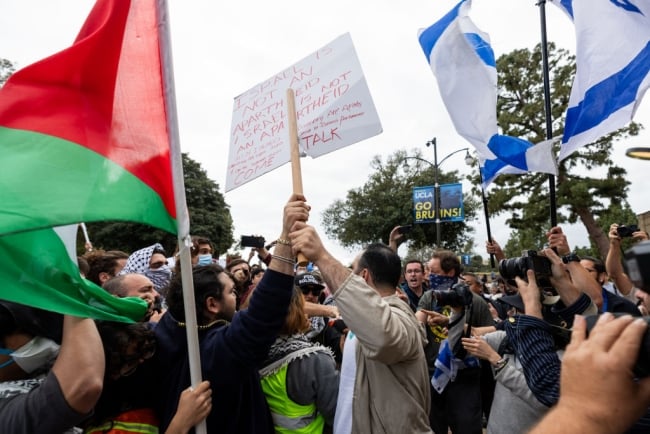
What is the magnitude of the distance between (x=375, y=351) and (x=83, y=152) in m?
1.43

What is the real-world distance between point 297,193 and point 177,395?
1055 millimetres

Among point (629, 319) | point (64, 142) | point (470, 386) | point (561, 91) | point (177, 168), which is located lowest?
point (470, 386)

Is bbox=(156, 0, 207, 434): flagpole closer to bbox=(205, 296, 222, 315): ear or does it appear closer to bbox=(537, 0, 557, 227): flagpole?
bbox=(205, 296, 222, 315): ear

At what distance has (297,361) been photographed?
2.46 metres

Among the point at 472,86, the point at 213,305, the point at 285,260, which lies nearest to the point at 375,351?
the point at 285,260

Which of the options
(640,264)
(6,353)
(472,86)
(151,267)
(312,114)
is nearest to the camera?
(640,264)

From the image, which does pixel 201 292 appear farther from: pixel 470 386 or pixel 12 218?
pixel 470 386

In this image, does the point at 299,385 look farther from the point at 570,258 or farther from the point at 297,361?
the point at 570,258

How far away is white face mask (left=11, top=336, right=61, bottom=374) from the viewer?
157cm

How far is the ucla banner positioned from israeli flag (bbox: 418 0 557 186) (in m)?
14.2

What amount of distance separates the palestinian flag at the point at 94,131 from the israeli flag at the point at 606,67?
2.66 metres

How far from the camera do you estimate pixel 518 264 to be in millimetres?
2236

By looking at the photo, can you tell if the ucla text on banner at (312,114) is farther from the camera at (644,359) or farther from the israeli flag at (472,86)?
the camera at (644,359)

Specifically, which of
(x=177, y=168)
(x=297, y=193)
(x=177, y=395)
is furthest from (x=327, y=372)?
(x=177, y=168)
